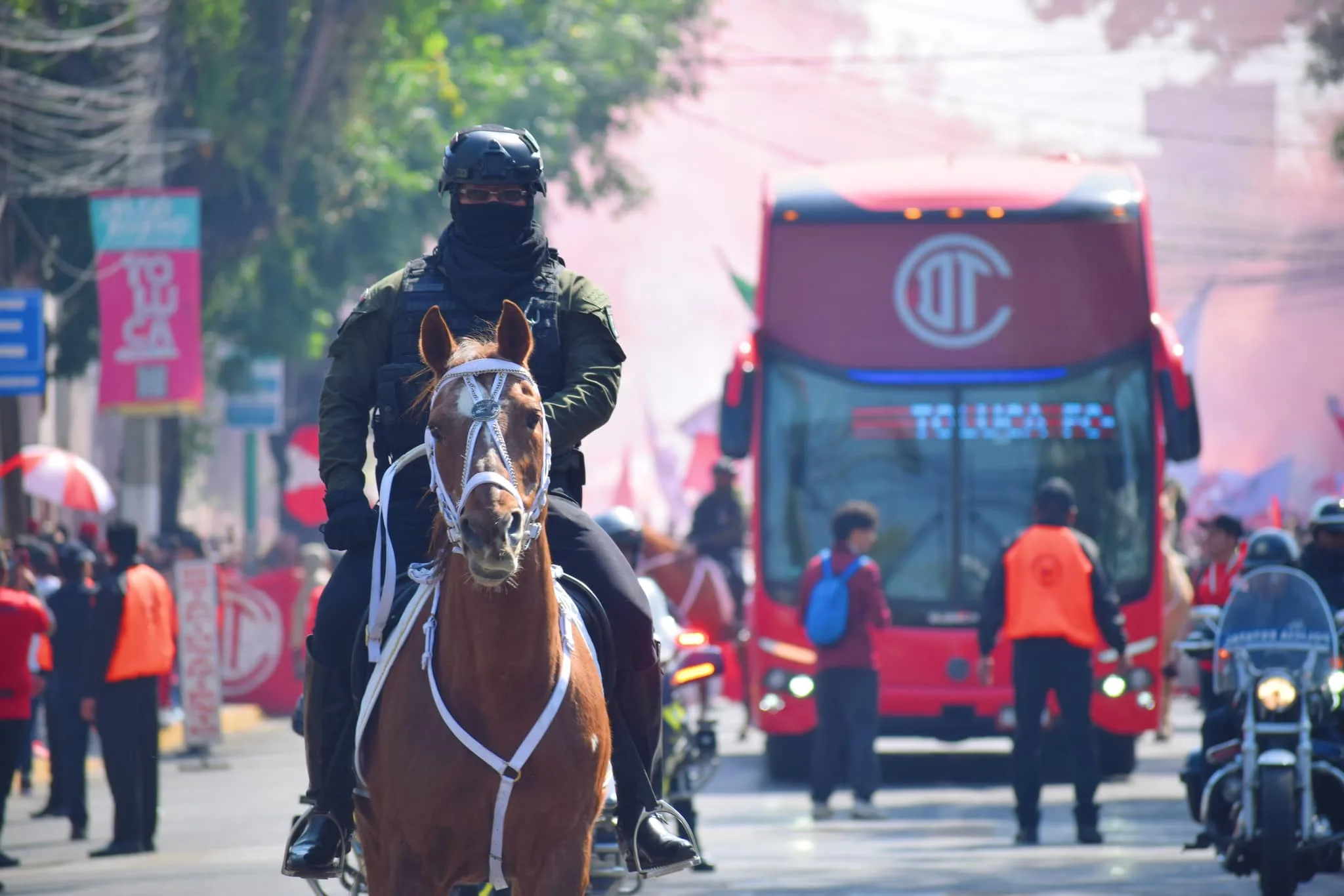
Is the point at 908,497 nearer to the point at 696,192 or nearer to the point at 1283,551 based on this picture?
the point at 1283,551

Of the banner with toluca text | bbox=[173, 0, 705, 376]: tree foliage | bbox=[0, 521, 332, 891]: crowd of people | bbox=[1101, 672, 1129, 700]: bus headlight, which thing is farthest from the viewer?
bbox=[173, 0, 705, 376]: tree foliage

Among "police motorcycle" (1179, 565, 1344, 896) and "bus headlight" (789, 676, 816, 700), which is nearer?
"police motorcycle" (1179, 565, 1344, 896)

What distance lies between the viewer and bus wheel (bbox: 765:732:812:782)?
19.0 meters

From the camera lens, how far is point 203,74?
28219mm

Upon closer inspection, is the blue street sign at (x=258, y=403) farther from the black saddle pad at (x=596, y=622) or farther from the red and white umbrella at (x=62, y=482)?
the black saddle pad at (x=596, y=622)

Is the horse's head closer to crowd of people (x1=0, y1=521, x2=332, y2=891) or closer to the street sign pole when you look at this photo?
crowd of people (x1=0, y1=521, x2=332, y2=891)

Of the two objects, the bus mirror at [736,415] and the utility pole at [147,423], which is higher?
the utility pole at [147,423]

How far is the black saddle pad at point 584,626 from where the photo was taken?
7633 mm

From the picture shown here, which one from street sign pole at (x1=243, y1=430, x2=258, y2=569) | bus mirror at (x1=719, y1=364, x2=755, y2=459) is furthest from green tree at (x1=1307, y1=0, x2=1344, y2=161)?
bus mirror at (x1=719, y1=364, x2=755, y2=459)

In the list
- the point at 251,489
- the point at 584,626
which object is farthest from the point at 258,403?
the point at 584,626

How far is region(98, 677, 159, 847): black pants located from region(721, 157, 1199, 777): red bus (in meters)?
4.70

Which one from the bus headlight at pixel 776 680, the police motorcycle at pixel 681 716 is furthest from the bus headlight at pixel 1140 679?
the police motorcycle at pixel 681 716

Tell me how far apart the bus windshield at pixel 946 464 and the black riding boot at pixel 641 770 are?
34.4 ft

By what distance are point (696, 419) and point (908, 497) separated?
29070mm
